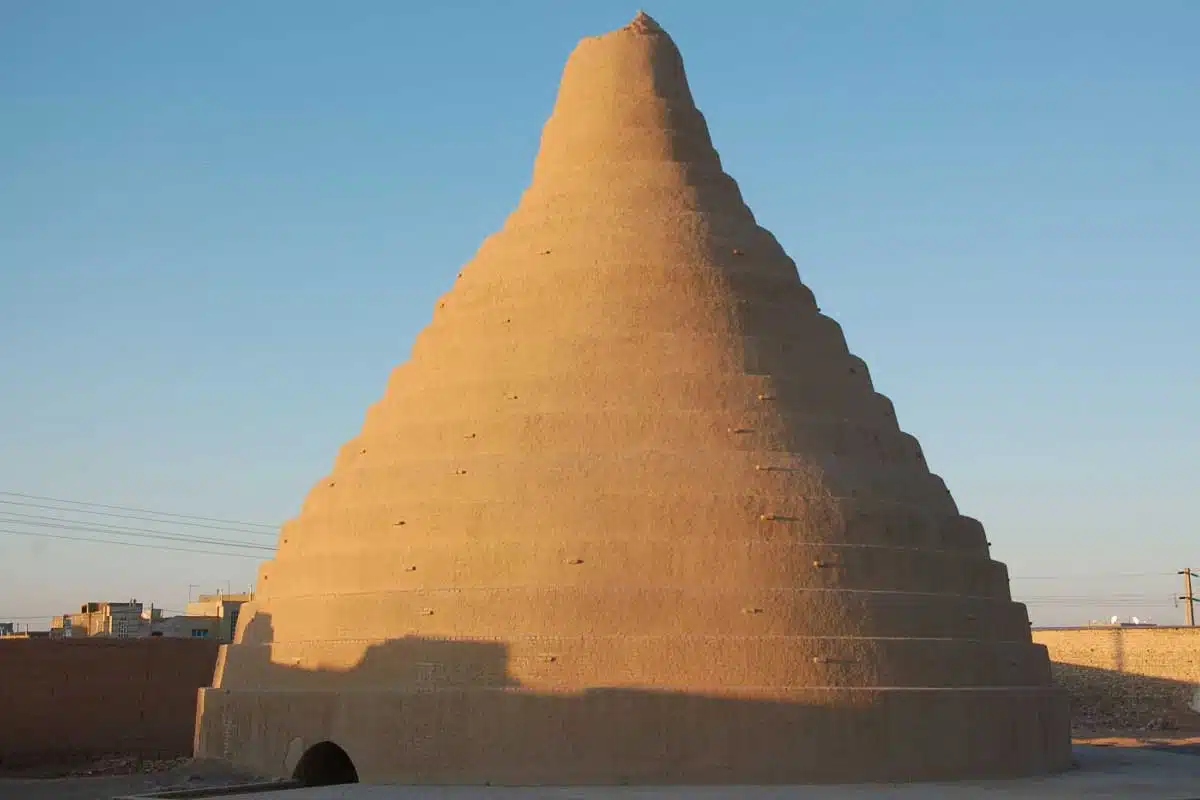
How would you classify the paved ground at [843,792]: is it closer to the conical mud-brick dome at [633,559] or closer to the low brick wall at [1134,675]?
the conical mud-brick dome at [633,559]

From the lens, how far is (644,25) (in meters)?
25.1

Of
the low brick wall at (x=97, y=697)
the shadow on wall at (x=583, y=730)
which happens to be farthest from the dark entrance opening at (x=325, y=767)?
the low brick wall at (x=97, y=697)

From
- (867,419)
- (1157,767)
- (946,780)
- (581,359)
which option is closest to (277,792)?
(581,359)

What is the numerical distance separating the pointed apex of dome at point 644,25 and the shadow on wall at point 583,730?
1135 cm

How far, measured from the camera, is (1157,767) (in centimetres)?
2173

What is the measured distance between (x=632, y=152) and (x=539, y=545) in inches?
290

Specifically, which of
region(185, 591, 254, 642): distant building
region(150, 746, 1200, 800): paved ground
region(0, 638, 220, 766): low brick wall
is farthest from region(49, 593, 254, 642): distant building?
region(150, 746, 1200, 800): paved ground

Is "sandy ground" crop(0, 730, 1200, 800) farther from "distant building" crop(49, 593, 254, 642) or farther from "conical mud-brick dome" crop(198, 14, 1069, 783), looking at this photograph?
"distant building" crop(49, 593, 254, 642)

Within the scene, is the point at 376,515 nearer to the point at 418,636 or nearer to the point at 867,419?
the point at 418,636

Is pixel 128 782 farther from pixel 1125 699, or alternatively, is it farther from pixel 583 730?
pixel 1125 699

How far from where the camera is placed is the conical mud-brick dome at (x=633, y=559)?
18172 mm

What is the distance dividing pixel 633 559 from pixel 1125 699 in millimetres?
24463

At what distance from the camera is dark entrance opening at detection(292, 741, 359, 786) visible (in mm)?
19438

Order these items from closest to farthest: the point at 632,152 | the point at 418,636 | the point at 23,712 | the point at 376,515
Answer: the point at 418,636 → the point at 376,515 → the point at 632,152 → the point at 23,712
